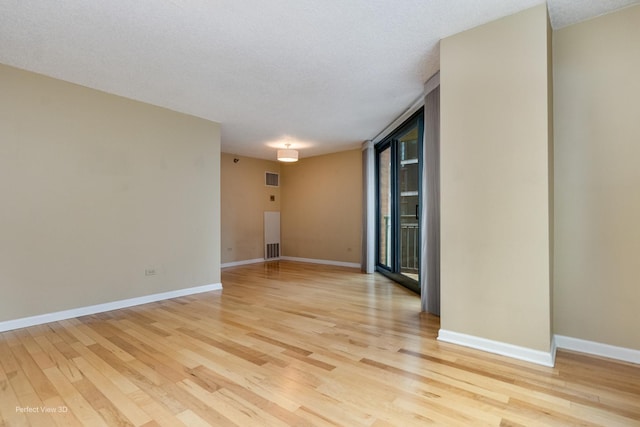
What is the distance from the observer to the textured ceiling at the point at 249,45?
228cm

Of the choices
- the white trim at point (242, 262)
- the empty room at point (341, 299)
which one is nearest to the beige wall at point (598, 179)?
the empty room at point (341, 299)

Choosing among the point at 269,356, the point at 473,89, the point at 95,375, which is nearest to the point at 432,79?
the point at 473,89

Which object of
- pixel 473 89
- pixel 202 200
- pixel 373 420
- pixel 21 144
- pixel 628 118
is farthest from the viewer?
pixel 202 200

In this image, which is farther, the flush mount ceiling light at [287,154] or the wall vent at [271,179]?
the wall vent at [271,179]

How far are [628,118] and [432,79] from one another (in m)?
1.68

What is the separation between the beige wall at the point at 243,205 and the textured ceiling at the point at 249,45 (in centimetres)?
299

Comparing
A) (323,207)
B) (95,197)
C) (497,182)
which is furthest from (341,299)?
(323,207)

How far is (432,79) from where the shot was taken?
336cm

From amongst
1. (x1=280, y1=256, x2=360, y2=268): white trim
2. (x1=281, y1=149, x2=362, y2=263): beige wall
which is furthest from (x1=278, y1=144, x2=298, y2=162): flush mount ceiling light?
(x1=280, y1=256, x2=360, y2=268): white trim

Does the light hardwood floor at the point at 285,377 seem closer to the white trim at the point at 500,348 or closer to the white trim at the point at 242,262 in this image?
the white trim at the point at 500,348

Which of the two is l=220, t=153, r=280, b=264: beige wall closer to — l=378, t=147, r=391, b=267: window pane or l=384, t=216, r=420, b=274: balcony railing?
l=378, t=147, r=391, b=267: window pane

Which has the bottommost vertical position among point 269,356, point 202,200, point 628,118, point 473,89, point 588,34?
point 269,356

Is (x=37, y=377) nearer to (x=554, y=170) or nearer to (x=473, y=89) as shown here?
(x=473, y=89)

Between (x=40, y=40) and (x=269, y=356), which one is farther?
(x=40, y=40)
